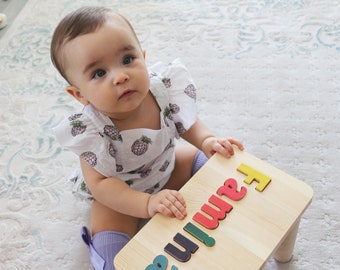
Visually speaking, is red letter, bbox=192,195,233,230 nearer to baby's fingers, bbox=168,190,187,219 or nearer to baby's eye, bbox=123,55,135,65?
baby's fingers, bbox=168,190,187,219

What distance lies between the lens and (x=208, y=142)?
0.75 metres

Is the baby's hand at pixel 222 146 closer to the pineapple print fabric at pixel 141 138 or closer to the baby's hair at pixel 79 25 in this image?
the pineapple print fabric at pixel 141 138

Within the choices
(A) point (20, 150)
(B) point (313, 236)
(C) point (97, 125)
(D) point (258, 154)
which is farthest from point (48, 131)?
(B) point (313, 236)

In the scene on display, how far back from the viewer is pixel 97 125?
70 cm

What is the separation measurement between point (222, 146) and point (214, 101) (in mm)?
375

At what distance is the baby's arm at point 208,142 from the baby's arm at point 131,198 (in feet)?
0.37

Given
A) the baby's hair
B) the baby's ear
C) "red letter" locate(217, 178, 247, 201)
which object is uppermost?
the baby's hair

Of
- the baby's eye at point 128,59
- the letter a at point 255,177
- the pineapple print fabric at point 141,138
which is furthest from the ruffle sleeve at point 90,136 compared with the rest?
the letter a at point 255,177

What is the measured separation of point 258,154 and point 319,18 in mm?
500

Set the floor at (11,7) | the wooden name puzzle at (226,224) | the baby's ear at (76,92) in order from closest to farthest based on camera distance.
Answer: the wooden name puzzle at (226,224), the baby's ear at (76,92), the floor at (11,7)

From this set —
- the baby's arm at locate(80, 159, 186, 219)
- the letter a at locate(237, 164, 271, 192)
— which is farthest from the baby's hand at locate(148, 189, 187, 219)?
the letter a at locate(237, 164, 271, 192)

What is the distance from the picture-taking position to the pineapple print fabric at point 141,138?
2.28ft

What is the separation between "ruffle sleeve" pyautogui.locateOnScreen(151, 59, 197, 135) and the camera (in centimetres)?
76

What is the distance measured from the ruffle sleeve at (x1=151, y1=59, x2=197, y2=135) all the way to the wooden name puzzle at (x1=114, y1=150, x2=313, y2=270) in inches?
4.6
